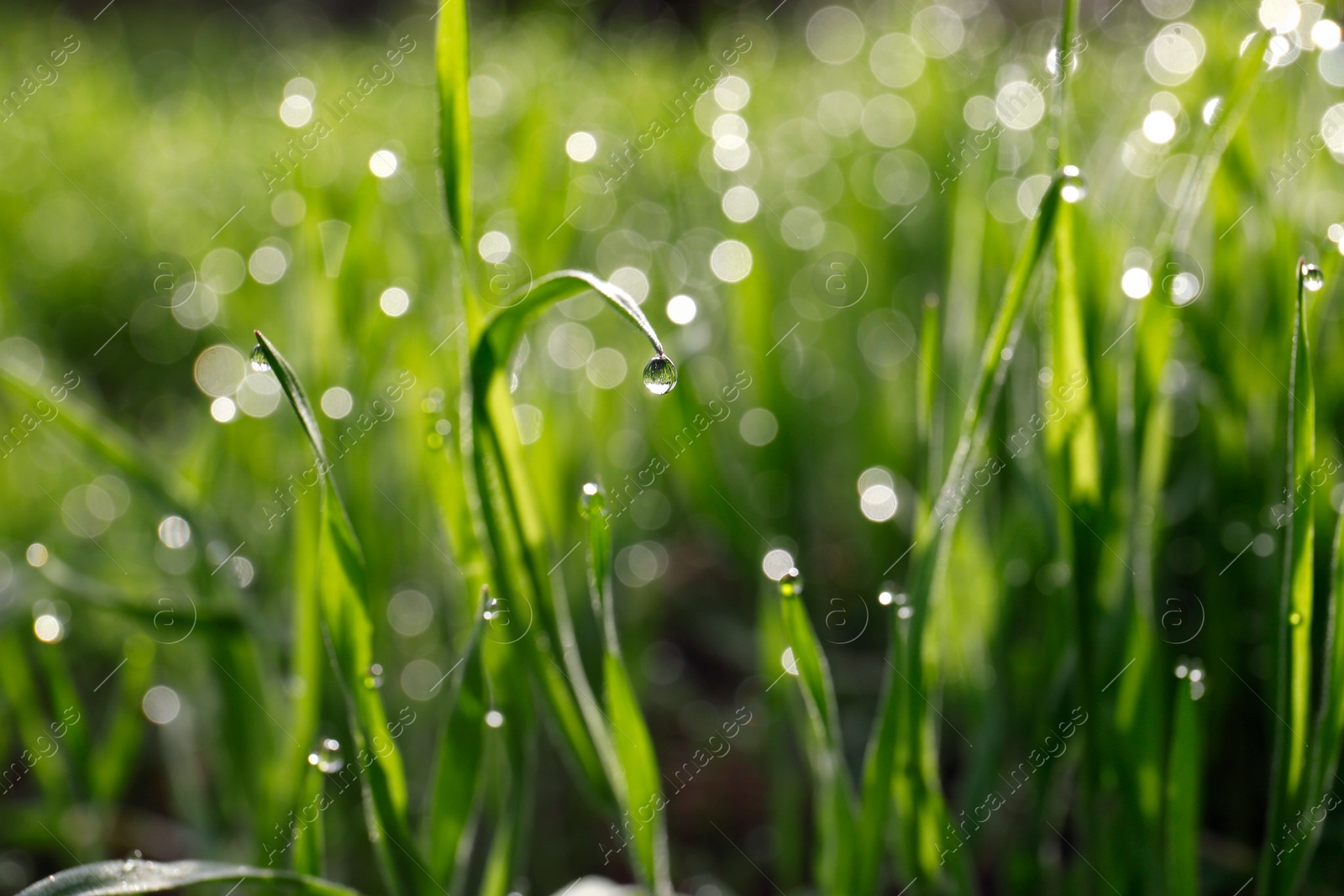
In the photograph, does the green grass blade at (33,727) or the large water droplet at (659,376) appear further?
the green grass blade at (33,727)

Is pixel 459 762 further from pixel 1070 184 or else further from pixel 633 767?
pixel 1070 184

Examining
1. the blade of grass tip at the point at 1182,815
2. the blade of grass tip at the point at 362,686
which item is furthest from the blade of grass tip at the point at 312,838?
the blade of grass tip at the point at 1182,815

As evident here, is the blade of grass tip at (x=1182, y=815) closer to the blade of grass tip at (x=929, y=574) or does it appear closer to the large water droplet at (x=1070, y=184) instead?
the blade of grass tip at (x=929, y=574)

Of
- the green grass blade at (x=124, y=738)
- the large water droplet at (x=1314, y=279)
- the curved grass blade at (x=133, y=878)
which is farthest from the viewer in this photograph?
the green grass blade at (x=124, y=738)

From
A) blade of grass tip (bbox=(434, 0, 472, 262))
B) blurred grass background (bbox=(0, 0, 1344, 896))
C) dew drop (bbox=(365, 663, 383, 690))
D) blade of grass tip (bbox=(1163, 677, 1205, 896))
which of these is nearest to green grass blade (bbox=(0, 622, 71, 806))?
blurred grass background (bbox=(0, 0, 1344, 896))

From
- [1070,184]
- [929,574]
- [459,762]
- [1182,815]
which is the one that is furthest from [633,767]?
[1070,184]
